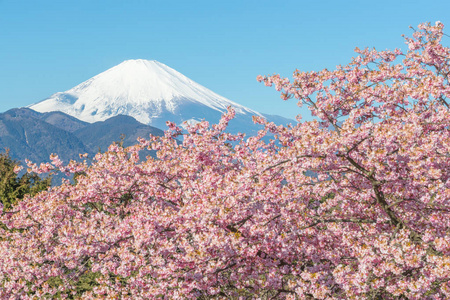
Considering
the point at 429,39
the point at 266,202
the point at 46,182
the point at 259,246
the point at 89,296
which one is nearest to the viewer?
the point at 259,246

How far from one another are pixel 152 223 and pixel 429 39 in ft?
26.6

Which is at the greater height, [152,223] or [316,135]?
[316,135]

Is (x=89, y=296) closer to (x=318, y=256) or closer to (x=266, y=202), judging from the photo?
(x=266, y=202)

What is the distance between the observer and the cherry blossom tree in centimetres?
677

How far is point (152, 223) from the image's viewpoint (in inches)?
319

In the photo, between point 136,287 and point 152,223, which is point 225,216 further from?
point 136,287

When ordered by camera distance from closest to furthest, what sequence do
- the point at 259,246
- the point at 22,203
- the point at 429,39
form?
the point at 259,246
the point at 429,39
the point at 22,203

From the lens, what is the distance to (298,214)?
27.5 feet

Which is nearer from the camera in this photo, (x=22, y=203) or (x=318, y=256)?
(x=318, y=256)

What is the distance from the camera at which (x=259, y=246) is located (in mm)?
7707

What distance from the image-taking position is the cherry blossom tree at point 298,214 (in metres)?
6.77

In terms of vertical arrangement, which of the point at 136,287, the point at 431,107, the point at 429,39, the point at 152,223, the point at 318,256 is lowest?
the point at 136,287

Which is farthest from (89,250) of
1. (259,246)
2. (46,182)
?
(46,182)

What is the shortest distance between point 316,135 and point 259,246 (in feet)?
7.28
